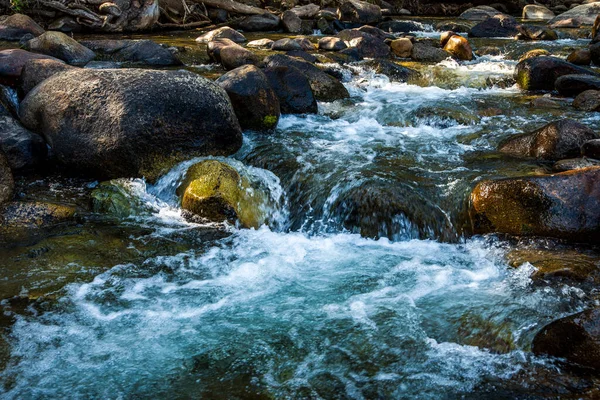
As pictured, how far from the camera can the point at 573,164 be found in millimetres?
6277

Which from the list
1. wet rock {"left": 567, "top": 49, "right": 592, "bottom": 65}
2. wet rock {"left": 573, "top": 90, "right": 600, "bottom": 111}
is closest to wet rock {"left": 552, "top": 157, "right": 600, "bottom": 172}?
wet rock {"left": 573, "top": 90, "right": 600, "bottom": 111}

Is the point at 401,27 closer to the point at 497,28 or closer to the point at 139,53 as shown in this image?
the point at 497,28

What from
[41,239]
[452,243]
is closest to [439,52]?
[452,243]

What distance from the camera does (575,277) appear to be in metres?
4.54

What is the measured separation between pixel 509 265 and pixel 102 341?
359 centimetres

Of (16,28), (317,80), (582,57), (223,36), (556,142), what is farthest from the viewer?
(223,36)

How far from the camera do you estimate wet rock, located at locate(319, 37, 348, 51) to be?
1417cm

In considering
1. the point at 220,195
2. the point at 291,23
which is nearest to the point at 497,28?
the point at 291,23

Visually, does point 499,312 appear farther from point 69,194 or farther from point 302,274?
point 69,194

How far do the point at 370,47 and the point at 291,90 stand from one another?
5743 millimetres

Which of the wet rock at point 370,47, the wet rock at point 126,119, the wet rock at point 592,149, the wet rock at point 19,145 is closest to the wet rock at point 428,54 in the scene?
the wet rock at point 370,47

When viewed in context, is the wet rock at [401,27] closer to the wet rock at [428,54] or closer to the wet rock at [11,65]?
the wet rock at [428,54]

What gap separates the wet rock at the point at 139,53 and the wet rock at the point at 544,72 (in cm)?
740

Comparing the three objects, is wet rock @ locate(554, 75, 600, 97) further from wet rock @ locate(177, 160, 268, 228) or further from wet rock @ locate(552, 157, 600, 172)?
wet rock @ locate(177, 160, 268, 228)
